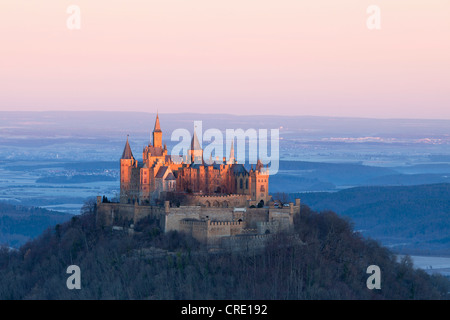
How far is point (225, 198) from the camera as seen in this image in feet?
275

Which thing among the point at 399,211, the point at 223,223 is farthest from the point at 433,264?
the point at 223,223

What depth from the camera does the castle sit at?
79688mm

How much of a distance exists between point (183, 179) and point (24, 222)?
73615 millimetres

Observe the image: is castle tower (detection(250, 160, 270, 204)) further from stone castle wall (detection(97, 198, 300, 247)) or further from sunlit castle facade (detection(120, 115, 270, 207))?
stone castle wall (detection(97, 198, 300, 247))

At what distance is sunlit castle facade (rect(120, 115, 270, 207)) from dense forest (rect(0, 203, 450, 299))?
3506 mm

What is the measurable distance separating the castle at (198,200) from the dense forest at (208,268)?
39.6 inches

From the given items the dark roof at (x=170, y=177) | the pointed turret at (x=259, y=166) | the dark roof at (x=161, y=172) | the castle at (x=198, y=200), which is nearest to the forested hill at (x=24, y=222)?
the castle at (x=198, y=200)

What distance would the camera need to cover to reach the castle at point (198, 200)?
7969 centimetres

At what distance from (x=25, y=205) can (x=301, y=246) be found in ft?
370

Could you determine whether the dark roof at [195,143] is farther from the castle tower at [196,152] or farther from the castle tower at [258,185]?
the castle tower at [258,185]

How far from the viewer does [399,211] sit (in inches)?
6708

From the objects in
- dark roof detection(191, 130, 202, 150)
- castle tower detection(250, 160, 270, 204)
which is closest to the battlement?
castle tower detection(250, 160, 270, 204)

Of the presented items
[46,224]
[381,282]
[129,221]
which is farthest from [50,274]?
[46,224]
